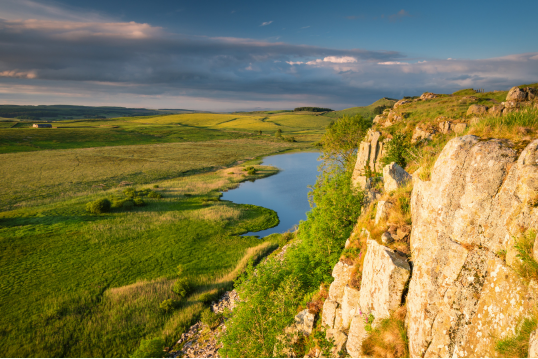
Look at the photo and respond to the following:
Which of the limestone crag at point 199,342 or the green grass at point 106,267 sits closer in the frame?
the limestone crag at point 199,342

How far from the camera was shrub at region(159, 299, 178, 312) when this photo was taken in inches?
971

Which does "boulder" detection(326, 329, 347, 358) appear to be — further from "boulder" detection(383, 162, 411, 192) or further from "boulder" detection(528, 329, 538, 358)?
"boulder" detection(383, 162, 411, 192)

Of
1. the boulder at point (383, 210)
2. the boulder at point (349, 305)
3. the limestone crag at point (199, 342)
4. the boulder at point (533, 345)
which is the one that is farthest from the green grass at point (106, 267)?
the boulder at point (533, 345)

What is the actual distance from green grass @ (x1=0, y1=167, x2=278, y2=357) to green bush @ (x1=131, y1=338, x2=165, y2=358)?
1.51 metres

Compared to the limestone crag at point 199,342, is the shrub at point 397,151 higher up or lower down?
higher up

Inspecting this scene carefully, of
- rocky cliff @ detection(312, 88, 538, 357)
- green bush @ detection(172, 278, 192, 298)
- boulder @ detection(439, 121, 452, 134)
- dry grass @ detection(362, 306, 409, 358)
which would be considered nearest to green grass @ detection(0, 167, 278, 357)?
green bush @ detection(172, 278, 192, 298)

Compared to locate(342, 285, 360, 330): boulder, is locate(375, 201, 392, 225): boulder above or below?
above

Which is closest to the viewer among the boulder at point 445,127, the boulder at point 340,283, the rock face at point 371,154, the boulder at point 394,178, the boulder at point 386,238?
the boulder at point 386,238

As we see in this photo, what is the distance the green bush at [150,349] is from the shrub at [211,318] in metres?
3.83

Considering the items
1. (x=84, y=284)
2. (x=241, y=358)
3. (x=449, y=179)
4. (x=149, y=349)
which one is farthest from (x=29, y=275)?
(x=449, y=179)

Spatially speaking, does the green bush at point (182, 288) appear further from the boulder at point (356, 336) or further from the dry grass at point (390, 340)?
the dry grass at point (390, 340)

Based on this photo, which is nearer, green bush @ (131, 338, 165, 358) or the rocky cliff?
the rocky cliff

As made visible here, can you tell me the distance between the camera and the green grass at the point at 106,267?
70.7ft

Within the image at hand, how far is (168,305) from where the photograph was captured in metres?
24.9
